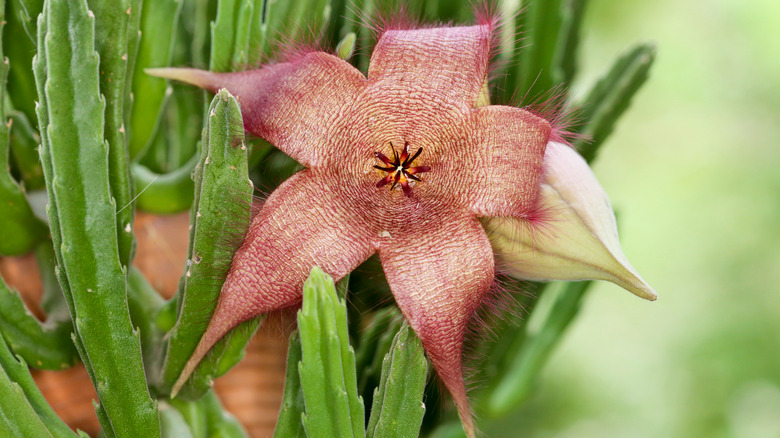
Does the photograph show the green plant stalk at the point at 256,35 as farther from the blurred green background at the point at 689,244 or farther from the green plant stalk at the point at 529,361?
the blurred green background at the point at 689,244

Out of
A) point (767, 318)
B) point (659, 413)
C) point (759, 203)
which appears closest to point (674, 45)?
point (759, 203)

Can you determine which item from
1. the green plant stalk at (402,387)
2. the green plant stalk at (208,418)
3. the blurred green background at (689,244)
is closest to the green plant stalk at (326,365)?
the green plant stalk at (402,387)

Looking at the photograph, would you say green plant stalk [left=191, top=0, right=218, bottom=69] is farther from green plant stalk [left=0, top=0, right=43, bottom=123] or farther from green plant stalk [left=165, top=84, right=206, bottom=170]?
green plant stalk [left=0, top=0, right=43, bottom=123]

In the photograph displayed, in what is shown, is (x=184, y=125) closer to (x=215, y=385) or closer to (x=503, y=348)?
(x=215, y=385)

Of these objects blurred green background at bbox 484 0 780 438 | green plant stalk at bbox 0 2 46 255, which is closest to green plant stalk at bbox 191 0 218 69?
green plant stalk at bbox 0 2 46 255

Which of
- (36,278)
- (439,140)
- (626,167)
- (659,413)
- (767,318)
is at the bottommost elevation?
(659,413)

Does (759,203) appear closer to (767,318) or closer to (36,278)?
(767,318)

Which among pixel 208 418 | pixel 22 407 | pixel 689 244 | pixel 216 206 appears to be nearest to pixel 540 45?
pixel 216 206
